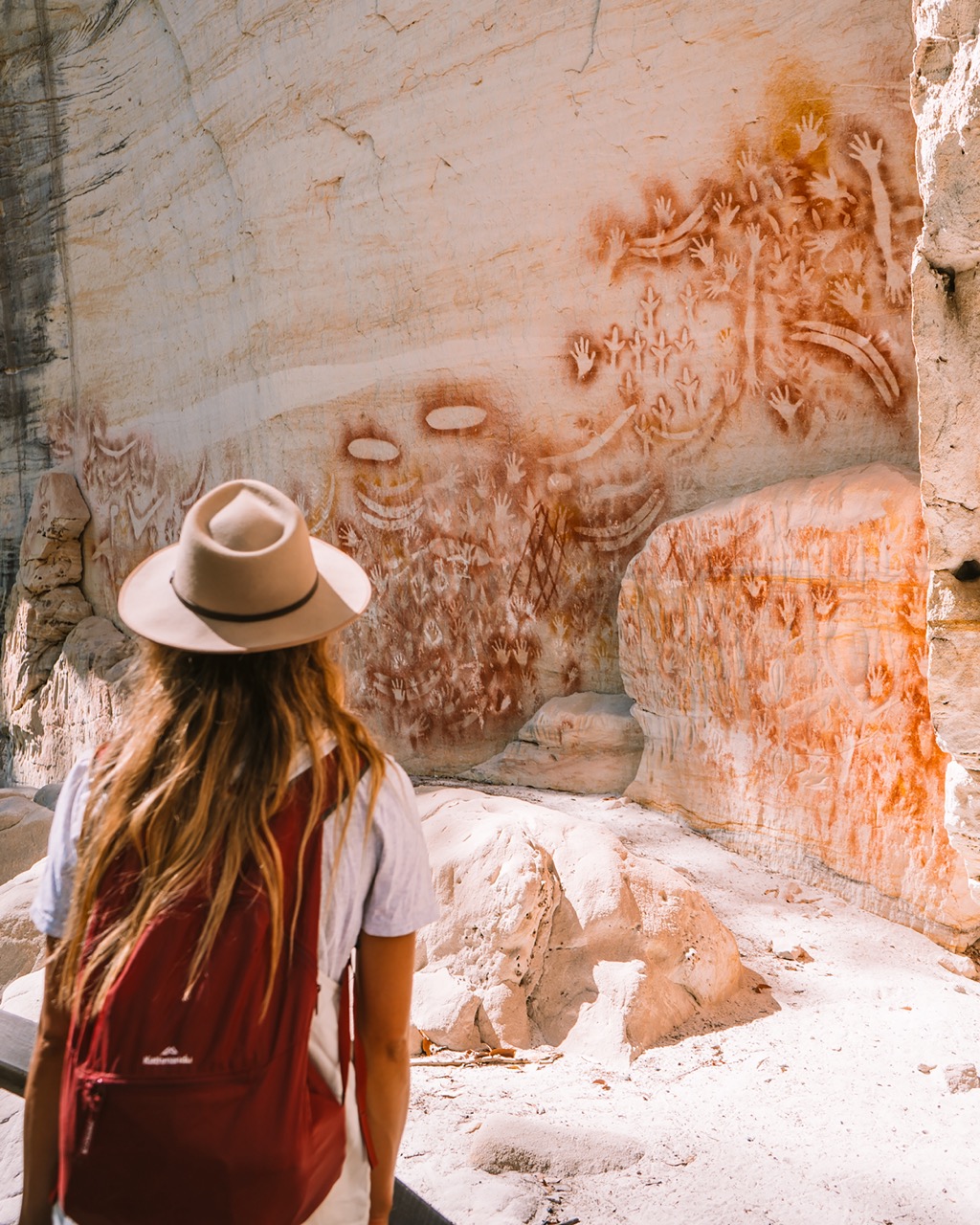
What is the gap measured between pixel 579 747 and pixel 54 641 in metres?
5.04

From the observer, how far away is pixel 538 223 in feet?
15.4

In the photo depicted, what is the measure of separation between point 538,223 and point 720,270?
Answer: 3.30 ft

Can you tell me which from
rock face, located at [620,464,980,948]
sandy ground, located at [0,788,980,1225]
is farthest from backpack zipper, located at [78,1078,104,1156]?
rock face, located at [620,464,980,948]

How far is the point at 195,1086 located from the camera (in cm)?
96

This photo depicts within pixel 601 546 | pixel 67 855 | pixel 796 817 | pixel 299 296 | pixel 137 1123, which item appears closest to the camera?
pixel 137 1123

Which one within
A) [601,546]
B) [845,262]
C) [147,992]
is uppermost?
[845,262]

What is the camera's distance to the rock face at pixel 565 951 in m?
2.61

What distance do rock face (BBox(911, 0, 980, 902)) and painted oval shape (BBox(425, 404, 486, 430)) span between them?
281 centimetres

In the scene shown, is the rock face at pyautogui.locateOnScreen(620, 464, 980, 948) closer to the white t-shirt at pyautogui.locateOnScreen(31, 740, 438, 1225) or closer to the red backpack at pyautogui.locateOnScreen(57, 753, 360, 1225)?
the white t-shirt at pyautogui.locateOnScreen(31, 740, 438, 1225)

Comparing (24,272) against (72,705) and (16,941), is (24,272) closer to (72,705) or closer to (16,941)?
(72,705)

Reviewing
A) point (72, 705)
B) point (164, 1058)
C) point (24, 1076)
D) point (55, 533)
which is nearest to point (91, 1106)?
point (164, 1058)

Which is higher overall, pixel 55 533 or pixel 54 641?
pixel 55 533

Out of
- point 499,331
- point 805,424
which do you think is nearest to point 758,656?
point 805,424

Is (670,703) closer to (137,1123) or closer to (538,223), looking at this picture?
(538,223)
